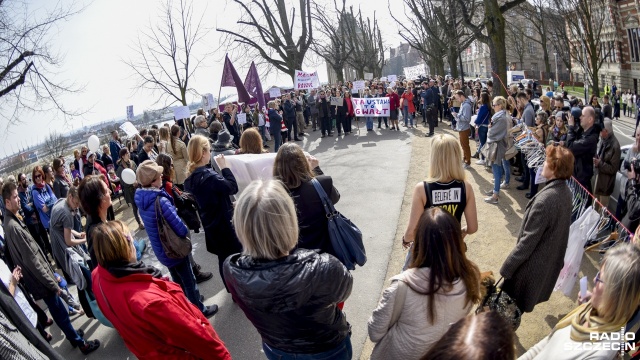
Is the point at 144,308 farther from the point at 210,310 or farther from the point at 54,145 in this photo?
the point at 54,145

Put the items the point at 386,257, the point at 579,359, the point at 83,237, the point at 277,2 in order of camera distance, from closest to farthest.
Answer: the point at 579,359 < the point at 83,237 < the point at 386,257 < the point at 277,2

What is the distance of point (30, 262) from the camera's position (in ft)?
13.7

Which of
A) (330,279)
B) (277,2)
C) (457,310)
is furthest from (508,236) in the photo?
(277,2)

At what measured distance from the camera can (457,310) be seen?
7.26 ft

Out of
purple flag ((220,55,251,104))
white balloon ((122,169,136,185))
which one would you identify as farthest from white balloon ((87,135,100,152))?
purple flag ((220,55,251,104))

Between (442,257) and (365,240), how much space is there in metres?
4.09

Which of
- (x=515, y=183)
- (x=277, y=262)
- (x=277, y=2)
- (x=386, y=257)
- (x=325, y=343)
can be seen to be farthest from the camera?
(x=277, y=2)

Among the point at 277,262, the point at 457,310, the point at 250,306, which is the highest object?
the point at 277,262

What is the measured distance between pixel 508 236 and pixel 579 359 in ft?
13.6

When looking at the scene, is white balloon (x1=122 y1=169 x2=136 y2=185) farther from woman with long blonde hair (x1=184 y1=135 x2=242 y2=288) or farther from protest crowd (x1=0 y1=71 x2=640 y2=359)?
woman with long blonde hair (x1=184 y1=135 x2=242 y2=288)

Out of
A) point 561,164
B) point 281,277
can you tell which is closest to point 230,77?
point 561,164

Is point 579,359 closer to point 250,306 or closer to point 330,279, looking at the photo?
point 330,279

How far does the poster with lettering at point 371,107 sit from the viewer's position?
1529cm

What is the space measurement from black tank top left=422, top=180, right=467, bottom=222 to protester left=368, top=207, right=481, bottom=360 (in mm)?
1360
